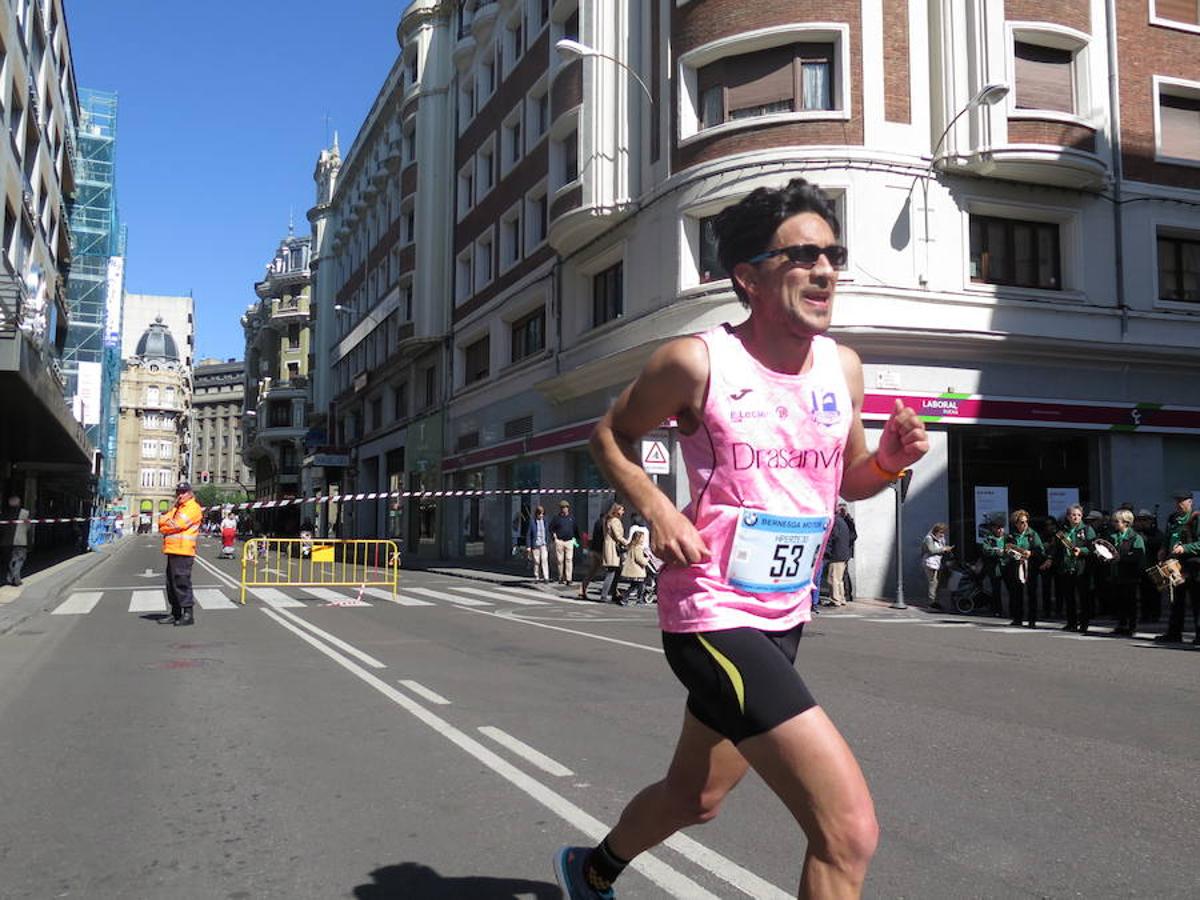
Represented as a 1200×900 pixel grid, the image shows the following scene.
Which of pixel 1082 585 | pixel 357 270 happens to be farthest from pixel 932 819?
pixel 357 270

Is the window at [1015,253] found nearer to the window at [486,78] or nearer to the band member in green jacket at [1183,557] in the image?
the band member in green jacket at [1183,557]

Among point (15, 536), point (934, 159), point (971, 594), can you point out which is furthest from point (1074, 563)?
point (15, 536)

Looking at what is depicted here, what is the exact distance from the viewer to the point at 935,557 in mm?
16859

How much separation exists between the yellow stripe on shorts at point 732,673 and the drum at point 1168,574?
435 inches

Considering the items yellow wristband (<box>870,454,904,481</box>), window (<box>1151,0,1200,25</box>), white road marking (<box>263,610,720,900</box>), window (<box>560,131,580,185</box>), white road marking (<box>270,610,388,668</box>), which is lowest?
white road marking (<box>270,610,388,668</box>)

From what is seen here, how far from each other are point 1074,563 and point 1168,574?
1.85 metres

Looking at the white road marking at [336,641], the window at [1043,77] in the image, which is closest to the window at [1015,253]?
the window at [1043,77]

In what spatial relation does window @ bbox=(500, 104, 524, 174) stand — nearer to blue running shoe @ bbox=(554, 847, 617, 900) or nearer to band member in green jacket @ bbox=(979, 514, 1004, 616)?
band member in green jacket @ bbox=(979, 514, 1004, 616)

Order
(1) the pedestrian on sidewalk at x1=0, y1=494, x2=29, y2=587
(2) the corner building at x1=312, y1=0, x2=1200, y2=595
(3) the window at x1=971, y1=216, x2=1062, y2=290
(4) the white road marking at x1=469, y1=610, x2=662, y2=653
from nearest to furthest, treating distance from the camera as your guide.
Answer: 1. (4) the white road marking at x1=469, y1=610, x2=662, y2=653
2. (1) the pedestrian on sidewalk at x1=0, y1=494, x2=29, y2=587
3. (2) the corner building at x1=312, y1=0, x2=1200, y2=595
4. (3) the window at x1=971, y1=216, x2=1062, y2=290

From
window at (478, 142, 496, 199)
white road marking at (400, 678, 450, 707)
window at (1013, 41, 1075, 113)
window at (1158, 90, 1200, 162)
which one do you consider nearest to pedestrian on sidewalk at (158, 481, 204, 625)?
white road marking at (400, 678, 450, 707)

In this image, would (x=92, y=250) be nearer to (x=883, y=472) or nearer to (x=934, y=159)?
(x=934, y=159)

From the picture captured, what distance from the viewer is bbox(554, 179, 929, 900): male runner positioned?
2393 millimetres

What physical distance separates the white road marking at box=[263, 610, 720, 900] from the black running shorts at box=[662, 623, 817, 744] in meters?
1.41

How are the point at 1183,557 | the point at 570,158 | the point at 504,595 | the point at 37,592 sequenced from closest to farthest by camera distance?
the point at 1183,557 → the point at 37,592 → the point at 504,595 → the point at 570,158
